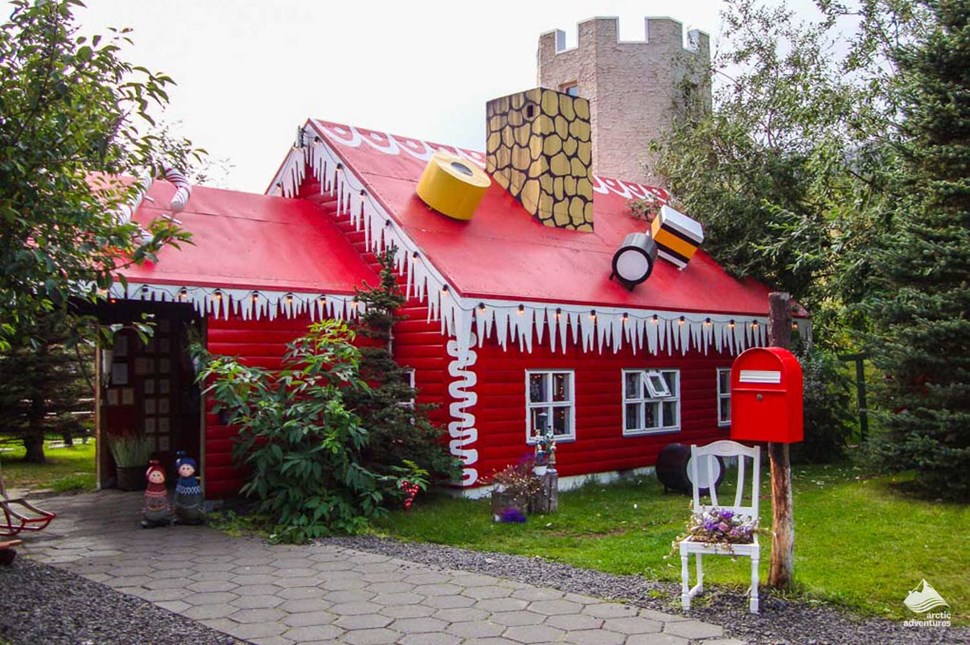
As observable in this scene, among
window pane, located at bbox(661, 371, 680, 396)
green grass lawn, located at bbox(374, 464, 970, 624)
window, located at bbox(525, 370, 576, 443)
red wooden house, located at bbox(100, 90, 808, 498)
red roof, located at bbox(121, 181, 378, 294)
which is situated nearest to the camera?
green grass lawn, located at bbox(374, 464, 970, 624)

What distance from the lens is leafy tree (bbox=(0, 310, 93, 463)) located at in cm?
1636

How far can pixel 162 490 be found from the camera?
9539mm

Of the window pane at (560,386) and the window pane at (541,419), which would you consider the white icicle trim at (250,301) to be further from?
the window pane at (560,386)

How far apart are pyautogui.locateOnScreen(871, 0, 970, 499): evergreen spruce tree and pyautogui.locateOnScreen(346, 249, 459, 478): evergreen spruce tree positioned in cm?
550

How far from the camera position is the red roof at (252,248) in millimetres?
10336

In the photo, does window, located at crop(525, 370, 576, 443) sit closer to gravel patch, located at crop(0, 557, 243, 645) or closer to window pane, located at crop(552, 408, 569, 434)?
window pane, located at crop(552, 408, 569, 434)

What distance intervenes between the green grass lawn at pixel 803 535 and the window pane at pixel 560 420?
2.89 ft

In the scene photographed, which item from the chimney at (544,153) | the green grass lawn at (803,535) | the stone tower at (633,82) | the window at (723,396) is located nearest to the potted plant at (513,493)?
the green grass lawn at (803,535)

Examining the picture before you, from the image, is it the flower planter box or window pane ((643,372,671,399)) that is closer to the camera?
the flower planter box

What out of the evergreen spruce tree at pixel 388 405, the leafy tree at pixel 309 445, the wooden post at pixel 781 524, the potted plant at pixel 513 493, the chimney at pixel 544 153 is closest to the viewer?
the wooden post at pixel 781 524

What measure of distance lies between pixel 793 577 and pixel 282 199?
383 inches

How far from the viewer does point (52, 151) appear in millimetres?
5027

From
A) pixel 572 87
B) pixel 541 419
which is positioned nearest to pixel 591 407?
pixel 541 419

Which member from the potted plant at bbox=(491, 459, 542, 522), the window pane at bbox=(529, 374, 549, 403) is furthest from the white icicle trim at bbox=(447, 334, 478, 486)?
the window pane at bbox=(529, 374, 549, 403)
